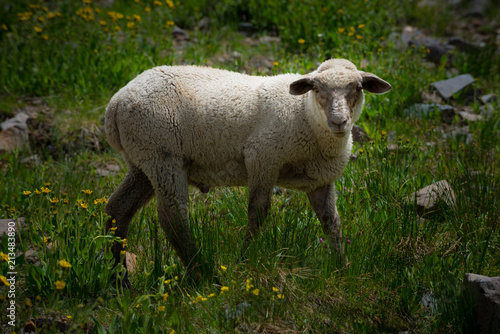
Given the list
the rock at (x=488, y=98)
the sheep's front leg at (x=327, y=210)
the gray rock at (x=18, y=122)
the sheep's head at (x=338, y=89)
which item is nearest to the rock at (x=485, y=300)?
the sheep's front leg at (x=327, y=210)

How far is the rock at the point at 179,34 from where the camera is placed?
30.9ft

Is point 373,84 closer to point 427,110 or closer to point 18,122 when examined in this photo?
point 427,110

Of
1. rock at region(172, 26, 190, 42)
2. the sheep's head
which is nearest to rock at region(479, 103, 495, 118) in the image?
the sheep's head

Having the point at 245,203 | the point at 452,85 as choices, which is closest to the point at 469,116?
the point at 452,85

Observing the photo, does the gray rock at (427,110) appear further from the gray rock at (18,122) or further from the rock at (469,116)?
the gray rock at (18,122)

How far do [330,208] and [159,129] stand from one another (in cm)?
160

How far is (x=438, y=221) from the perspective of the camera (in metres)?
5.05

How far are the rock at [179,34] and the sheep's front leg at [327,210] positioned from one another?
17.7ft

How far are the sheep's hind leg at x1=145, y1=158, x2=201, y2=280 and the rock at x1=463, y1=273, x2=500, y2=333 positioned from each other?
2.18 meters

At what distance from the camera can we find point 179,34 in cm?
953

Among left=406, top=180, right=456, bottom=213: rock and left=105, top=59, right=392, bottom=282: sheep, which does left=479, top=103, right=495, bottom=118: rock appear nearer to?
left=406, top=180, right=456, bottom=213: rock

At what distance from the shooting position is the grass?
12.4ft

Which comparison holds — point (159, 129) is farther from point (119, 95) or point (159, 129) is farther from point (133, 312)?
point (133, 312)

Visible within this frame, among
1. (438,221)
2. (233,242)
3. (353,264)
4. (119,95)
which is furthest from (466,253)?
(119,95)
